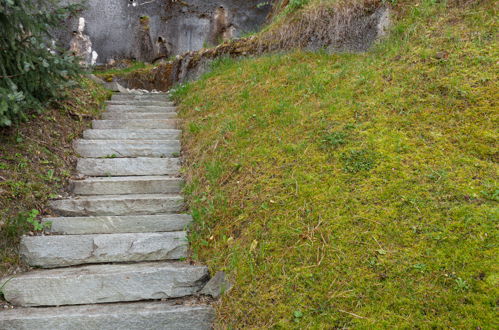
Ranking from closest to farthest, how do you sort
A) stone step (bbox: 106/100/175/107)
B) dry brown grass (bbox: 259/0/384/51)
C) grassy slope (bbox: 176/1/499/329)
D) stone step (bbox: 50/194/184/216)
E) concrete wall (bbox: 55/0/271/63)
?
1. grassy slope (bbox: 176/1/499/329)
2. stone step (bbox: 50/194/184/216)
3. dry brown grass (bbox: 259/0/384/51)
4. stone step (bbox: 106/100/175/107)
5. concrete wall (bbox: 55/0/271/63)

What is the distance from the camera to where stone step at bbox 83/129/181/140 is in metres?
4.76

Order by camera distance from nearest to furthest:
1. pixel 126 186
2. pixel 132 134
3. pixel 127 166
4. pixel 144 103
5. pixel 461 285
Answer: pixel 461 285
pixel 126 186
pixel 127 166
pixel 132 134
pixel 144 103

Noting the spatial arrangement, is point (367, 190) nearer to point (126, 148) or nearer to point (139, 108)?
point (126, 148)

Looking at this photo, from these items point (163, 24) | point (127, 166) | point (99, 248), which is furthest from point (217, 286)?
point (163, 24)

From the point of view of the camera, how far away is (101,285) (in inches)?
102

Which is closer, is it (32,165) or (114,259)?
(114,259)

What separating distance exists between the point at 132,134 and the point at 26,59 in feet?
5.40

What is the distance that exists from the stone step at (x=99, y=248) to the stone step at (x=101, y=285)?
5.1 inches

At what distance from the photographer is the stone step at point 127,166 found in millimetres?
4113

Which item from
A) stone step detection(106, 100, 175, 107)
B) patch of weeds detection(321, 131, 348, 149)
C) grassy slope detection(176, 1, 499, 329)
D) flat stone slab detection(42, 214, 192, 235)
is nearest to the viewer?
grassy slope detection(176, 1, 499, 329)

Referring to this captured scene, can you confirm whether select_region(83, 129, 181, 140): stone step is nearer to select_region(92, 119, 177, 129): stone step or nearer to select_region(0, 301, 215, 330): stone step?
select_region(92, 119, 177, 129): stone step

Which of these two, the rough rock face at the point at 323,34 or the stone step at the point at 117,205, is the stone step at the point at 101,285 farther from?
the rough rock face at the point at 323,34

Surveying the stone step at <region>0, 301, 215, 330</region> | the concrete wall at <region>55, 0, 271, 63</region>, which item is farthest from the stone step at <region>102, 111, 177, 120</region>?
the concrete wall at <region>55, 0, 271, 63</region>

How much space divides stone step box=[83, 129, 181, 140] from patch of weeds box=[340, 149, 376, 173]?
2.81m
